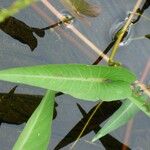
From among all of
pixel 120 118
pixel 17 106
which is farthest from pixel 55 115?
pixel 120 118

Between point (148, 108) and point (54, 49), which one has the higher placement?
point (54, 49)

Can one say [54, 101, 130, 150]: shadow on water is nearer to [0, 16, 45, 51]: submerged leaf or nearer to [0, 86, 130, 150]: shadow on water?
[0, 86, 130, 150]: shadow on water

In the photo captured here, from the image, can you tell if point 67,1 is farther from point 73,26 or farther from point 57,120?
point 57,120

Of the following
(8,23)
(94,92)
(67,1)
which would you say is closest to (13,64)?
(8,23)

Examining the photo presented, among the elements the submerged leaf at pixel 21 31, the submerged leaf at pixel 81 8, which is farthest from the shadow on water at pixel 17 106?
the submerged leaf at pixel 81 8

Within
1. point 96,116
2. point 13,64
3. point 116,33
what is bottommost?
point 96,116

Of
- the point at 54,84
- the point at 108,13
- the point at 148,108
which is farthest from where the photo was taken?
the point at 108,13
